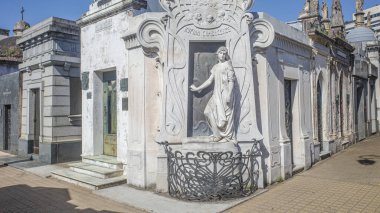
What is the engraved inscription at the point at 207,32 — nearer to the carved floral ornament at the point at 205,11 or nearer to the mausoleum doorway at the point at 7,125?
the carved floral ornament at the point at 205,11

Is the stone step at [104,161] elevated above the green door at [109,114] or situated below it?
below

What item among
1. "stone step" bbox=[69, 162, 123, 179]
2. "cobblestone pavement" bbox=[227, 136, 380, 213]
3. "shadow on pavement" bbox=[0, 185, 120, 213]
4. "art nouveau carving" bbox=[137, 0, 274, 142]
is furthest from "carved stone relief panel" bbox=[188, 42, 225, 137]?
"shadow on pavement" bbox=[0, 185, 120, 213]

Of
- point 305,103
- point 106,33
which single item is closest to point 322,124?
point 305,103

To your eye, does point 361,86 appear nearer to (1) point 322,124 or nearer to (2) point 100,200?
(1) point 322,124

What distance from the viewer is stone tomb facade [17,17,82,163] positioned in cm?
1038

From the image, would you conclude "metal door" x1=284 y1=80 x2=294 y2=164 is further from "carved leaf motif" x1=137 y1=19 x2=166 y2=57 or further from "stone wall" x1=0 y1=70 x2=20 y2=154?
"stone wall" x1=0 y1=70 x2=20 y2=154

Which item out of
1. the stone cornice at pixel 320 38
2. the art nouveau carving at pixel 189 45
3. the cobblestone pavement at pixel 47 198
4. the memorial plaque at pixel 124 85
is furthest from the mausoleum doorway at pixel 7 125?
the stone cornice at pixel 320 38

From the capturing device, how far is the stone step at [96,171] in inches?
306

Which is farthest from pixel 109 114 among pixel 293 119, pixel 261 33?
pixel 293 119

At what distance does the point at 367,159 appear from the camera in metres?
10.5

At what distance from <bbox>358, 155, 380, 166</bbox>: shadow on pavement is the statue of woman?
5931mm

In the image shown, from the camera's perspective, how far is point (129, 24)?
25.1ft

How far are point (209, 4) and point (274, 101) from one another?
2793mm

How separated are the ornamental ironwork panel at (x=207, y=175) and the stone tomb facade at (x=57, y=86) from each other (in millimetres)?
5548
